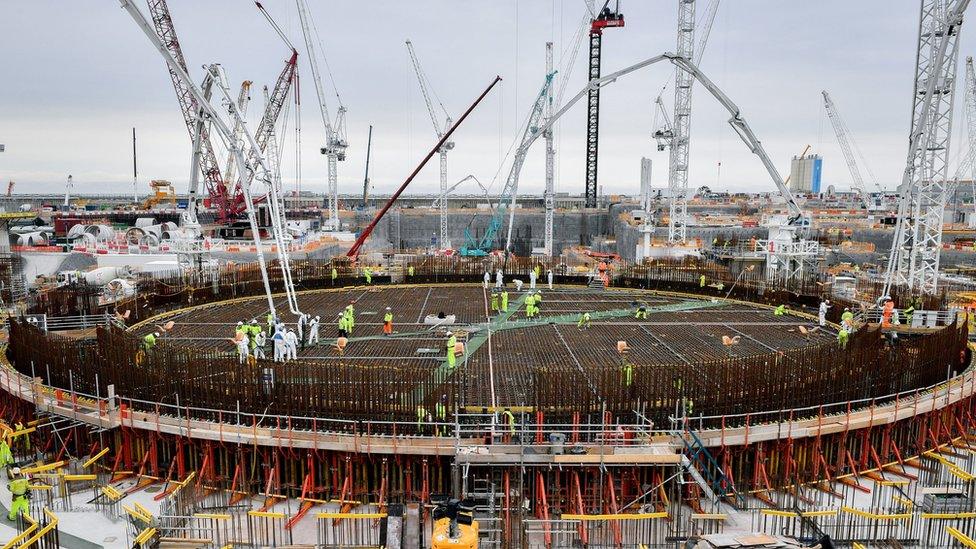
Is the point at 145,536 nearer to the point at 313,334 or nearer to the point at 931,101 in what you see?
the point at 313,334

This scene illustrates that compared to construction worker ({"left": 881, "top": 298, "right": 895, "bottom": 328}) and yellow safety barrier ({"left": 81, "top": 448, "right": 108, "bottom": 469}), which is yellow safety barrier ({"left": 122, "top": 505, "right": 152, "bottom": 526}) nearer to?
yellow safety barrier ({"left": 81, "top": 448, "right": 108, "bottom": 469})

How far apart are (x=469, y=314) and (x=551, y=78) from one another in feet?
126

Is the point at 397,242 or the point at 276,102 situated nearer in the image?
the point at 276,102

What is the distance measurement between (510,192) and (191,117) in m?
33.4

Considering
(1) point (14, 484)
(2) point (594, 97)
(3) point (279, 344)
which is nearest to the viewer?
(1) point (14, 484)

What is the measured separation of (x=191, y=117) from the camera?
180 ft

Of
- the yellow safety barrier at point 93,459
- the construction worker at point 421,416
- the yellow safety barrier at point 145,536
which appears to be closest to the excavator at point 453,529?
the construction worker at point 421,416

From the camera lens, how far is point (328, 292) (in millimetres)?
31203

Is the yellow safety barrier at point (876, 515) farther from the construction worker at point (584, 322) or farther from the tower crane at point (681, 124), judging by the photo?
the tower crane at point (681, 124)

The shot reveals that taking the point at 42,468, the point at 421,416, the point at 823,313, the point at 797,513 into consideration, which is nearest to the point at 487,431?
the point at 421,416

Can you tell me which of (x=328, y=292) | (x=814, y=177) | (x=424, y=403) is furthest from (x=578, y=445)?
(x=814, y=177)

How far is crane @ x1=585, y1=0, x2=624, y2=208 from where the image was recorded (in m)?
60.1

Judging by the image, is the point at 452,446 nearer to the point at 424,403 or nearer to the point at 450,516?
the point at 424,403

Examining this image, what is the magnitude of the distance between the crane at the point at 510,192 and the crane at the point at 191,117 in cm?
2180
